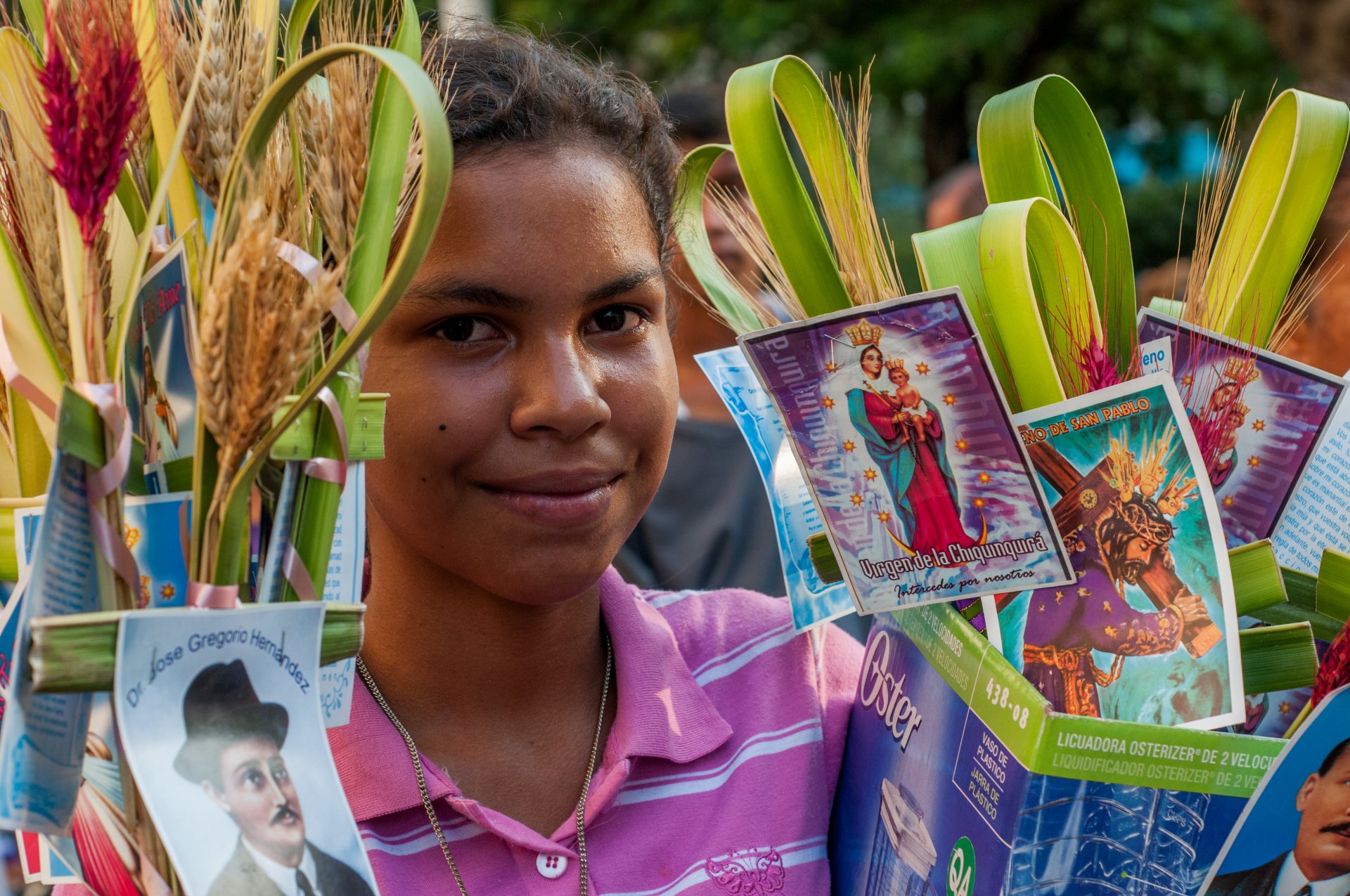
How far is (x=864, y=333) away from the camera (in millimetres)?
1172

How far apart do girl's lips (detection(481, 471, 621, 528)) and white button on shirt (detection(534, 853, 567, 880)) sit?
32 cm

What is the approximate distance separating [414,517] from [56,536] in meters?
0.46

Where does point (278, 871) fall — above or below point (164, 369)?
below

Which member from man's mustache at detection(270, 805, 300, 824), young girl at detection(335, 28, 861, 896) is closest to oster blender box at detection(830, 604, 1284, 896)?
young girl at detection(335, 28, 861, 896)

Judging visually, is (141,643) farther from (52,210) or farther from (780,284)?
(780,284)

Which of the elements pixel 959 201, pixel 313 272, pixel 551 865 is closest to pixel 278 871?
pixel 313 272

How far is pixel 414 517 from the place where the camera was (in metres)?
1.26

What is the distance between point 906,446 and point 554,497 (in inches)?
12.9

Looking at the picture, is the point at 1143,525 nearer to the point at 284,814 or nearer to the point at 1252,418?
the point at 1252,418

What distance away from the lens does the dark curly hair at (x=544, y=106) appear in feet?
4.14

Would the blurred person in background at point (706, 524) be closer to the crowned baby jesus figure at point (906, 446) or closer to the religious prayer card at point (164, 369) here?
the crowned baby jesus figure at point (906, 446)

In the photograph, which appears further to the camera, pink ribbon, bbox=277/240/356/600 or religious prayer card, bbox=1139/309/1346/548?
religious prayer card, bbox=1139/309/1346/548

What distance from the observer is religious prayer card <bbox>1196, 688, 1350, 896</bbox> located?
101cm

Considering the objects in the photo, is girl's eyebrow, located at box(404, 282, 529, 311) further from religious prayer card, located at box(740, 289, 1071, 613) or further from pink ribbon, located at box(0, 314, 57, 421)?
pink ribbon, located at box(0, 314, 57, 421)
